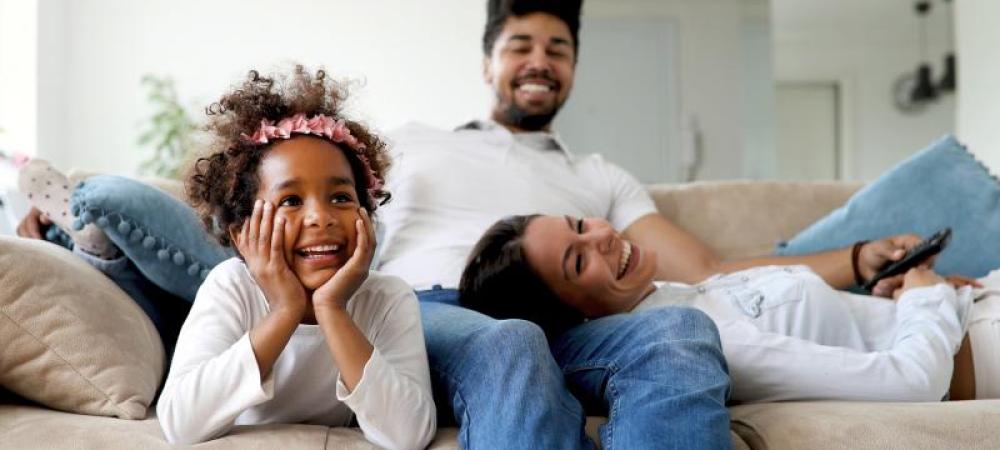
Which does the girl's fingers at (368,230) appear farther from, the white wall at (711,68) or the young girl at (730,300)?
the white wall at (711,68)

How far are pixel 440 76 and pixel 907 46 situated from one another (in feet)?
16.3

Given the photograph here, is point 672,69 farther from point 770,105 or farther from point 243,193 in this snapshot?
point 243,193

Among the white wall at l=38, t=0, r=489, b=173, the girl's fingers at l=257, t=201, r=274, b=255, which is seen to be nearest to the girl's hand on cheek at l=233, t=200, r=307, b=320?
the girl's fingers at l=257, t=201, r=274, b=255

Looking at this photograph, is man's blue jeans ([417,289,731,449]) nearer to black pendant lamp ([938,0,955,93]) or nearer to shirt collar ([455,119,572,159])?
shirt collar ([455,119,572,159])

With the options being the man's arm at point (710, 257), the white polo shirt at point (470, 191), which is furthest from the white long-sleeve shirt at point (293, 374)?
the man's arm at point (710, 257)

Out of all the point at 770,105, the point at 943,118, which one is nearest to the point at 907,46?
the point at 943,118

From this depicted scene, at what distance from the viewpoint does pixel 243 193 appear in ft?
4.61

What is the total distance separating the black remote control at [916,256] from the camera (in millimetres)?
1844

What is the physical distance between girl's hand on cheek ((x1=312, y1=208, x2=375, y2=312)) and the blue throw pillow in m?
1.24

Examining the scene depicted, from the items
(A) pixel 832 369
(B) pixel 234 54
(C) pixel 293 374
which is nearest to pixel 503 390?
(C) pixel 293 374

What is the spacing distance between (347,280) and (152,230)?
50 centimetres

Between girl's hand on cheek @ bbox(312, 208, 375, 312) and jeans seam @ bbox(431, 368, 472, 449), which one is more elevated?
girl's hand on cheek @ bbox(312, 208, 375, 312)

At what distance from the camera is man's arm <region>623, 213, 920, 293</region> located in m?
2.00

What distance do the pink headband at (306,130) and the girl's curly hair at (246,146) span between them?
0.04 feet
